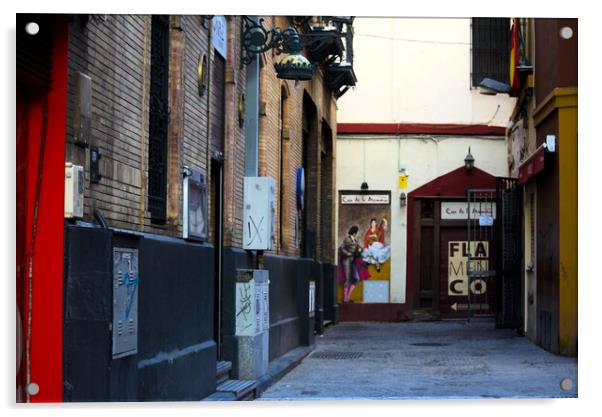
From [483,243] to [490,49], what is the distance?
4.55 meters

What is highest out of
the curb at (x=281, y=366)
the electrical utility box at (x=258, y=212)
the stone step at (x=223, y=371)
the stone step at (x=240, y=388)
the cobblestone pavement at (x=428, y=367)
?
the electrical utility box at (x=258, y=212)

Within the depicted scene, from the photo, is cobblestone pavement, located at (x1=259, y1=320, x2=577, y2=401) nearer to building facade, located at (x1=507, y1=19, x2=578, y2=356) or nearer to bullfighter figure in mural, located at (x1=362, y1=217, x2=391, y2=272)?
building facade, located at (x1=507, y1=19, x2=578, y2=356)

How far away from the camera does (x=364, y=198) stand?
16375 millimetres

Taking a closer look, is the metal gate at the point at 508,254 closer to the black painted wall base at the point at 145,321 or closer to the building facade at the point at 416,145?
the building facade at the point at 416,145

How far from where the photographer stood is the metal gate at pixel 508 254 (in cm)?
1752

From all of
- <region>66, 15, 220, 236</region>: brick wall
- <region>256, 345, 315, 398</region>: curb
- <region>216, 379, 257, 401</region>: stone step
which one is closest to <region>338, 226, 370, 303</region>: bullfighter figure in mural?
<region>256, 345, 315, 398</region>: curb

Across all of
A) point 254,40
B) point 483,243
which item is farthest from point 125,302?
A: point 483,243

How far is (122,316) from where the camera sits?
7.37 meters

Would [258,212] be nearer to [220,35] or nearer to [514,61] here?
[220,35]

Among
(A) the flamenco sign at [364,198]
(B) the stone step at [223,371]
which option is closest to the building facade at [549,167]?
(A) the flamenco sign at [364,198]

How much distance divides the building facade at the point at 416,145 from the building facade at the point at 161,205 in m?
0.96

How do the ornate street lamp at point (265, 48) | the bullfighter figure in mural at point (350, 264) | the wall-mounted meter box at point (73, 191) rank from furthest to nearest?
the bullfighter figure in mural at point (350, 264), the ornate street lamp at point (265, 48), the wall-mounted meter box at point (73, 191)
